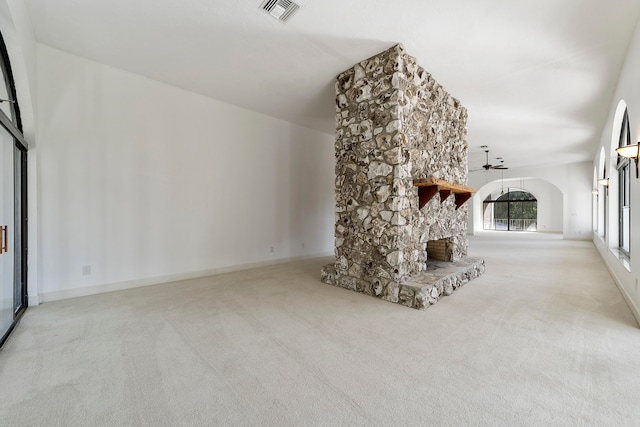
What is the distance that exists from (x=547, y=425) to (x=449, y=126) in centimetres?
414

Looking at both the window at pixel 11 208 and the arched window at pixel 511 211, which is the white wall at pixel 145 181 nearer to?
the window at pixel 11 208

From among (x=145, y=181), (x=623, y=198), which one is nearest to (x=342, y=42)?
(x=145, y=181)

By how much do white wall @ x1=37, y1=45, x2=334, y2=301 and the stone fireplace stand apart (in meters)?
2.00

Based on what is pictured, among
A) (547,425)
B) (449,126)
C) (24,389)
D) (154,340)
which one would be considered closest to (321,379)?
(547,425)

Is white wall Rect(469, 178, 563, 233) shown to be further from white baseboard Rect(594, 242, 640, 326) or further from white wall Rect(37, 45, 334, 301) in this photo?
white wall Rect(37, 45, 334, 301)

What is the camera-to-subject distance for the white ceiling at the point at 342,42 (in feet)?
9.05

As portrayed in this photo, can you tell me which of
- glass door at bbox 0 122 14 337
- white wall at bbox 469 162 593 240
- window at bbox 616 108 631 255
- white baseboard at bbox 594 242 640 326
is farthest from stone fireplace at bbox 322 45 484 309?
white wall at bbox 469 162 593 240

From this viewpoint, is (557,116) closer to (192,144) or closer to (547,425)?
(547,425)

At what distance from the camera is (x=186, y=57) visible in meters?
3.58

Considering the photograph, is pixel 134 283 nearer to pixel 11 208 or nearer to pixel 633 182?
pixel 11 208

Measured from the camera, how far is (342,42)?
3.26 m

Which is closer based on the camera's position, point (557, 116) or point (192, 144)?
point (192, 144)

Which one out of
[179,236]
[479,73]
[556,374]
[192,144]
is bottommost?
[556,374]

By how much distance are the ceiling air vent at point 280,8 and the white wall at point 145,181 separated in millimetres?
2348
